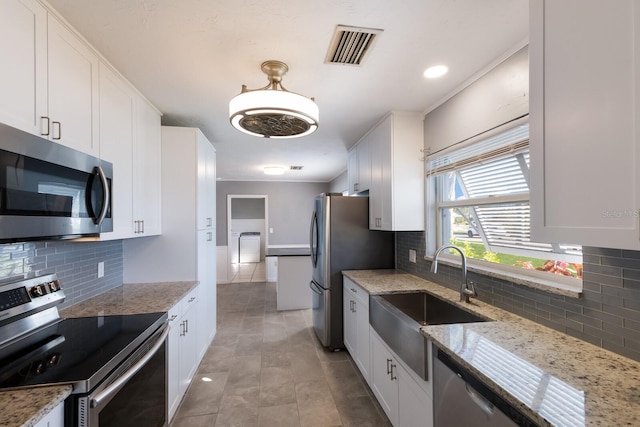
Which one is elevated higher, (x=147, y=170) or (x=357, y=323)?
(x=147, y=170)

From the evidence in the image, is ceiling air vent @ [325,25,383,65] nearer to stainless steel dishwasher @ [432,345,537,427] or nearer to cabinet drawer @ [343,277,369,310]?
stainless steel dishwasher @ [432,345,537,427]

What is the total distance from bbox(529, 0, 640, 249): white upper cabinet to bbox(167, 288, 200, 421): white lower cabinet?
2.15 m

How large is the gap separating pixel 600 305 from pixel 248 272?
23.2 ft

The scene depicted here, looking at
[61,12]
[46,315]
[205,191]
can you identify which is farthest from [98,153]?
[205,191]

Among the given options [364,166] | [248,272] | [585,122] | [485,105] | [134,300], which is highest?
[485,105]

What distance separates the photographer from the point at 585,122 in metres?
0.89

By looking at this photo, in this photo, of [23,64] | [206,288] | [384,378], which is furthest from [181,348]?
[23,64]

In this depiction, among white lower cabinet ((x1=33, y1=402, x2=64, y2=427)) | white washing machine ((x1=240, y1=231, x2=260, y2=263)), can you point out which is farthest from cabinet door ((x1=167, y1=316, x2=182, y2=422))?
white washing machine ((x1=240, y1=231, x2=260, y2=263))

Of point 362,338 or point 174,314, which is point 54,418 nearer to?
point 174,314

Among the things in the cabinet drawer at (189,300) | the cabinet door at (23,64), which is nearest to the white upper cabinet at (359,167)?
the cabinet drawer at (189,300)

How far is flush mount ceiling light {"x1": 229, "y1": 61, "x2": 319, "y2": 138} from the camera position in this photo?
152cm

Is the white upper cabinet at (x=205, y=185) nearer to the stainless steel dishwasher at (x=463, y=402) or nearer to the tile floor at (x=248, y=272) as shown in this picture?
the stainless steel dishwasher at (x=463, y=402)

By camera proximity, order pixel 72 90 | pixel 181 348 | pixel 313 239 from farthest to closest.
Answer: pixel 313 239, pixel 181 348, pixel 72 90

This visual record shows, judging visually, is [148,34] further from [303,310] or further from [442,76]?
[303,310]
